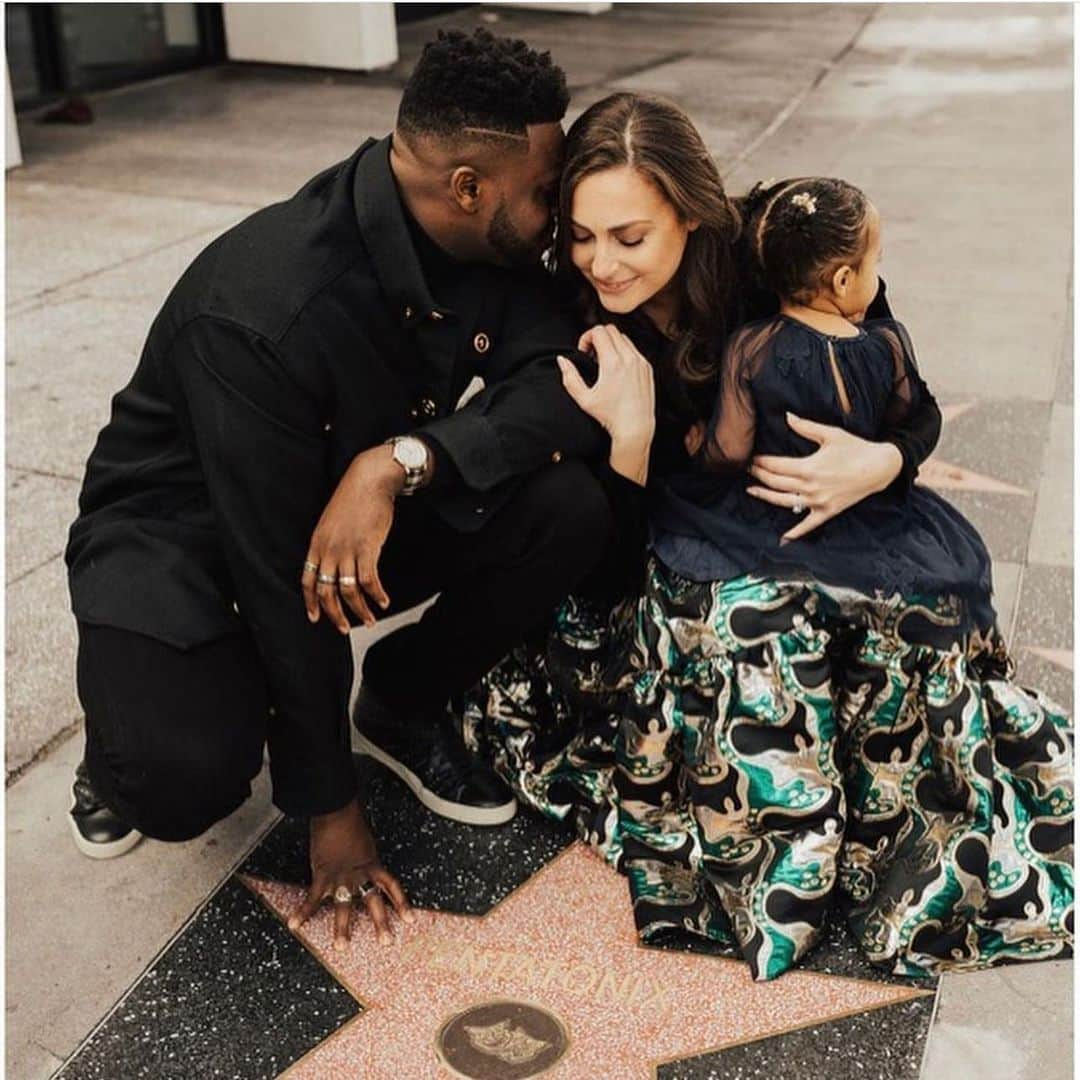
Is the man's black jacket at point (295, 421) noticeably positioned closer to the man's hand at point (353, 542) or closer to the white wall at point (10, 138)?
the man's hand at point (353, 542)

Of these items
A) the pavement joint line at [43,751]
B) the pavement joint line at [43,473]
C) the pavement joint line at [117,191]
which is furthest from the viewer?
the pavement joint line at [117,191]

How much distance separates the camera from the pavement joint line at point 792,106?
7.54 metres

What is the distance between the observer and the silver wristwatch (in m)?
2.19

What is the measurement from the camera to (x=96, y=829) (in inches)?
98.7

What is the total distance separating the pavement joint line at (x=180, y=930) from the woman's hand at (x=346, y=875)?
165 millimetres

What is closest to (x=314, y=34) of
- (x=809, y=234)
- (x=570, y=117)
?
(x=570, y=117)

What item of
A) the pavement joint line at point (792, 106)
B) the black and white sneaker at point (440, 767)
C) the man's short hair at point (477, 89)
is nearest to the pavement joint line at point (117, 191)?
the pavement joint line at point (792, 106)

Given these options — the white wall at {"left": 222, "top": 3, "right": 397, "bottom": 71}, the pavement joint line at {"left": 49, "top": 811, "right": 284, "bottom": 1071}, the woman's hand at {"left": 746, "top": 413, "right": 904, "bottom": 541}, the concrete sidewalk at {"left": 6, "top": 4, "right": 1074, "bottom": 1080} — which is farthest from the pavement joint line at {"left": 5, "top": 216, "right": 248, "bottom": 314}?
the white wall at {"left": 222, "top": 3, "right": 397, "bottom": 71}

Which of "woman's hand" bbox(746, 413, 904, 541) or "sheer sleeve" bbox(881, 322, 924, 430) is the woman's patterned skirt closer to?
"woman's hand" bbox(746, 413, 904, 541)

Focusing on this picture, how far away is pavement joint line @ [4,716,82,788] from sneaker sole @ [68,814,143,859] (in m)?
0.26

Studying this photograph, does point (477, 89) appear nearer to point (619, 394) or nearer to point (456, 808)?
point (619, 394)

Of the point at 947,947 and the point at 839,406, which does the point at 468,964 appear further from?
the point at 839,406

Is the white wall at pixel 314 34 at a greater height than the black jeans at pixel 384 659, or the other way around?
the white wall at pixel 314 34

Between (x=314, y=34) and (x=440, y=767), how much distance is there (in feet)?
27.4
